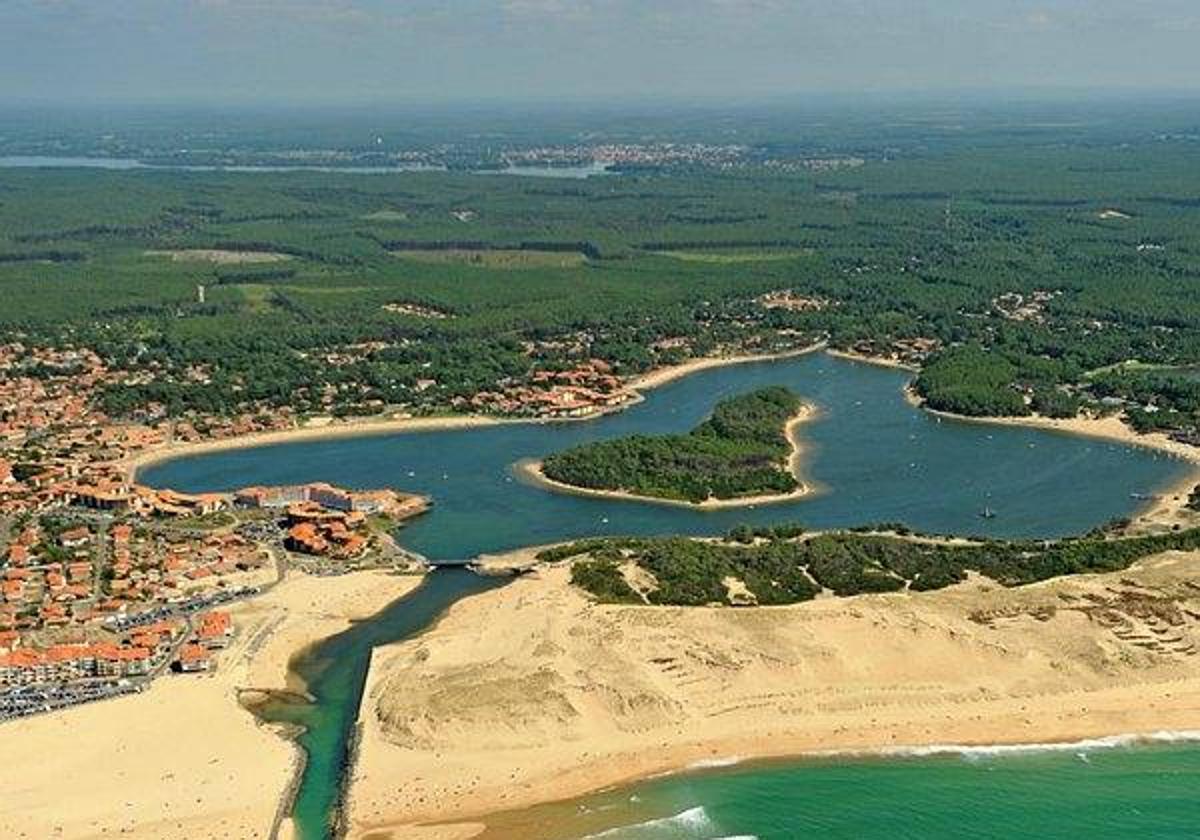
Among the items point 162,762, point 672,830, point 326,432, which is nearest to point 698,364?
point 326,432

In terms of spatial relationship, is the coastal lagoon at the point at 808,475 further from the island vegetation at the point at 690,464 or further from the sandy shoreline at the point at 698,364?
the sandy shoreline at the point at 698,364

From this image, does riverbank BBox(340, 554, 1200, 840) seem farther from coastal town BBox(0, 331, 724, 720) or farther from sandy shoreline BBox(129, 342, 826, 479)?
sandy shoreline BBox(129, 342, 826, 479)

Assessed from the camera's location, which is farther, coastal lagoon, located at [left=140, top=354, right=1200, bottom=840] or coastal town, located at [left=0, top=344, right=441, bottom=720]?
coastal town, located at [left=0, top=344, right=441, bottom=720]

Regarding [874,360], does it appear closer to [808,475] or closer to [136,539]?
[808,475]

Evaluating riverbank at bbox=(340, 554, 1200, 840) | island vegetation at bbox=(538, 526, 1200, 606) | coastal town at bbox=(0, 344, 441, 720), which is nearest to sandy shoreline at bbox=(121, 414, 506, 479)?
coastal town at bbox=(0, 344, 441, 720)

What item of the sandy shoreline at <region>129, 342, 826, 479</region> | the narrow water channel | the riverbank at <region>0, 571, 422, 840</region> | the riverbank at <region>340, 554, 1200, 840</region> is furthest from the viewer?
the sandy shoreline at <region>129, 342, 826, 479</region>
